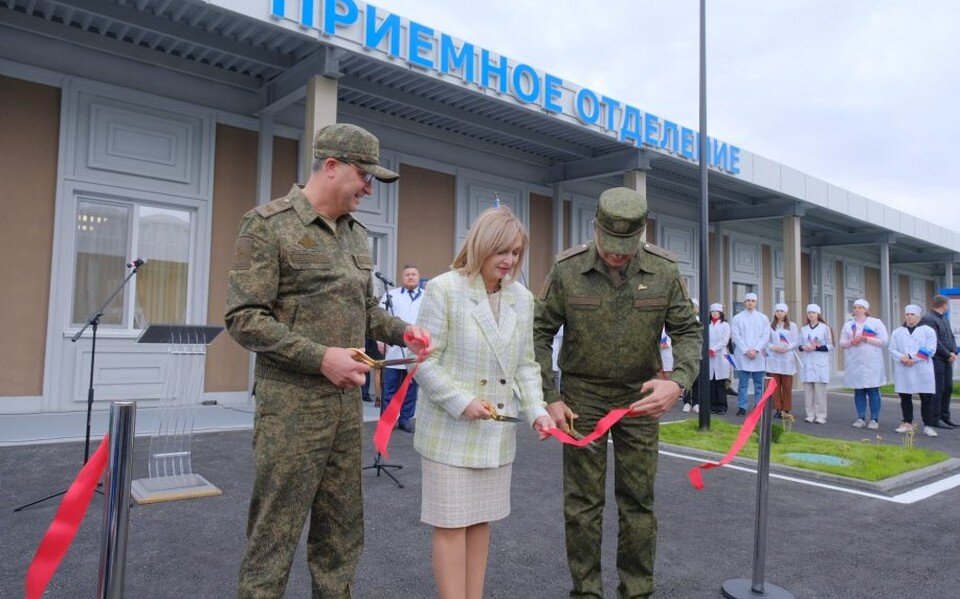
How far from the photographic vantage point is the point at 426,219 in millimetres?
12156

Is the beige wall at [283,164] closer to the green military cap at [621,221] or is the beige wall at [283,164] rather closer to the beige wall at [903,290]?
the green military cap at [621,221]

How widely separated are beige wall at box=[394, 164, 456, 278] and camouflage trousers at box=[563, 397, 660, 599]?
908cm

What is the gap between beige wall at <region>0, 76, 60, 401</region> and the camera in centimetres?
790

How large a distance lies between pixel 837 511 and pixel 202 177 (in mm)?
8875

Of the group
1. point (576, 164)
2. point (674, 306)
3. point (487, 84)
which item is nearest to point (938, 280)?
point (576, 164)

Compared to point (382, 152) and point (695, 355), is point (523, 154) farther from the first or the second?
point (695, 355)

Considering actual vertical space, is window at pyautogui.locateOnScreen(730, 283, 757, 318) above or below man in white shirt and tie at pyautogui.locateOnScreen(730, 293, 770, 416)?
above

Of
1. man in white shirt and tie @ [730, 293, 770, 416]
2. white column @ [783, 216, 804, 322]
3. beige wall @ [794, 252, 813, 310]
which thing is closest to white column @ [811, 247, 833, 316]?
beige wall @ [794, 252, 813, 310]

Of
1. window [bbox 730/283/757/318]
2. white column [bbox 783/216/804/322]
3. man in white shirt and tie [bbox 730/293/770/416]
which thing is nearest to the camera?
man in white shirt and tie [bbox 730/293/770/416]

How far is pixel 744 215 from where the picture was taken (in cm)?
1764

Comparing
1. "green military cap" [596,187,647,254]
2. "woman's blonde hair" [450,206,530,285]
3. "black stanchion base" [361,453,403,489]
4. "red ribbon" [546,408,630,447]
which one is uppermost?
"green military cap" [596,187,647,254]

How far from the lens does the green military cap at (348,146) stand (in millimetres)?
2305

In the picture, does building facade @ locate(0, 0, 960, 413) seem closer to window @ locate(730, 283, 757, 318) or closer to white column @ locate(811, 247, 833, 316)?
window @ locate(730, 283, 757, 318)

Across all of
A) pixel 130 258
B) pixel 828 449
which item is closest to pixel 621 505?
pixel 828 449
